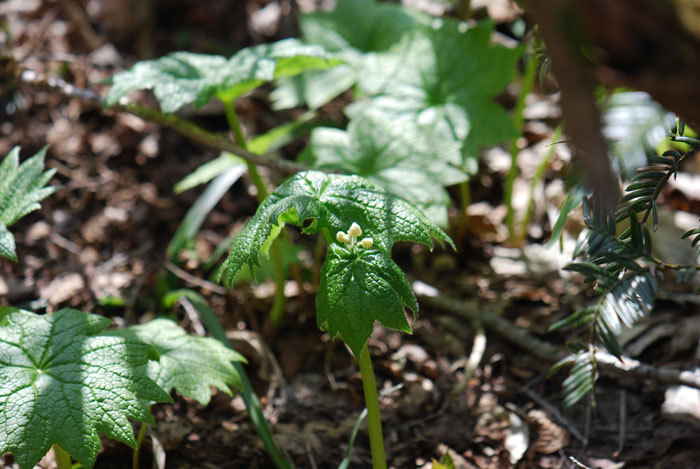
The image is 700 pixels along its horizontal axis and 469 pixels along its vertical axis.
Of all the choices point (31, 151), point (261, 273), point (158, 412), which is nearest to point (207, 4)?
point (31, 151)

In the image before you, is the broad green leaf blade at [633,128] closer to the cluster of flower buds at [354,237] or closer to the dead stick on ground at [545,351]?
the cluster of flower buds at [354,237]

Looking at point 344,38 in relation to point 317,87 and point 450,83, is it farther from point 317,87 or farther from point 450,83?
point 450,83

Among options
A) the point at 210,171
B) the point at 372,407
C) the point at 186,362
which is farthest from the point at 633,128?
the point at 210,171

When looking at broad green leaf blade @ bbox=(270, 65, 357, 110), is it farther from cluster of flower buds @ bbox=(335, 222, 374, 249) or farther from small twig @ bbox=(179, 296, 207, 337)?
cluster of flower buds @ bbox=(335, 222, 374, 249)

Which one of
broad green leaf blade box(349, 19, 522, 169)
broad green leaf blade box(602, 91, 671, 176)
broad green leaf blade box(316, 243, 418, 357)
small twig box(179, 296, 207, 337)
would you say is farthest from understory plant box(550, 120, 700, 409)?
small twig box(179, 296, 207, 337)

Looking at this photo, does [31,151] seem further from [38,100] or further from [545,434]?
[545,434]

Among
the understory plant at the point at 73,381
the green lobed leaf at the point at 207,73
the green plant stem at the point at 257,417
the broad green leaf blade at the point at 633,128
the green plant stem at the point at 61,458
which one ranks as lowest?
the green plant stem at the point at 257,417

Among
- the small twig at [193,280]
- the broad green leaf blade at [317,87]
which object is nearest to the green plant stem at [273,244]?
the small twig at [193,280]
